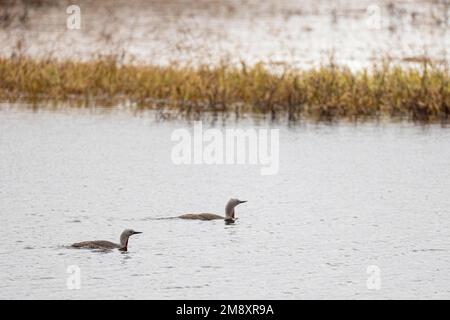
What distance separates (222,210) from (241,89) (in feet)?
37.5

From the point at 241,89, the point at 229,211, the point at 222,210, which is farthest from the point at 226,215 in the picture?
the point at 241,89

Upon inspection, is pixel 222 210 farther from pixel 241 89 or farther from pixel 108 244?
pixel 241 89

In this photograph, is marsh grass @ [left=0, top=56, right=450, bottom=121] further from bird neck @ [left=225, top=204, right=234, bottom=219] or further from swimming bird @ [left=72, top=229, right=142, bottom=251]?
swimming bird @ [left=72, top=229, right=142, bottom=251]

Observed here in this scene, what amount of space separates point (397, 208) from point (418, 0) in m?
53.1

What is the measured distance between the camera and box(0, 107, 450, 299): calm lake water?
15.9 m

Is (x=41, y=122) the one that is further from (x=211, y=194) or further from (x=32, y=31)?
(x=32, y=31)

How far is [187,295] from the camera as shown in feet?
50.0

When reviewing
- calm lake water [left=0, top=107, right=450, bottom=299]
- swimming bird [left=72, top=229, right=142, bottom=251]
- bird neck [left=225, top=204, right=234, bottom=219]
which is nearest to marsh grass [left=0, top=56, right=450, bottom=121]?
calm lake water [left=0, top=107, right=450, bottom=299]

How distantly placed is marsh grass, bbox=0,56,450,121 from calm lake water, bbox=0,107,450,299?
2.70 ft

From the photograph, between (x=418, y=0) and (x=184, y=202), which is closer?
(x=184, y=202)

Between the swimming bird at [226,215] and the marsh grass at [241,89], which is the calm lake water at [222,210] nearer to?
the swimming bird at [226,215]

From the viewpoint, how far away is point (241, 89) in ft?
106

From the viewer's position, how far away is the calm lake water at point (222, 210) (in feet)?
52.2
